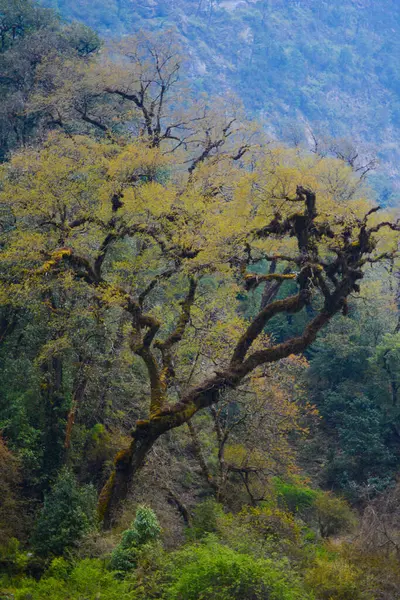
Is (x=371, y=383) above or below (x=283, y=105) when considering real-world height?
below

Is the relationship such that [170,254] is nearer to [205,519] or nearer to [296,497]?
[205,519]

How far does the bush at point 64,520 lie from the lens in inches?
502

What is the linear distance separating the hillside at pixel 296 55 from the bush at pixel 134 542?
6704cm

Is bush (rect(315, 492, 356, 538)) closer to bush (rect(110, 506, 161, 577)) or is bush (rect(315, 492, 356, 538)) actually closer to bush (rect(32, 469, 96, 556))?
bush (rect(32, 469, 96, 556))

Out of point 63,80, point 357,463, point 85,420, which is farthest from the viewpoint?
point 63,80

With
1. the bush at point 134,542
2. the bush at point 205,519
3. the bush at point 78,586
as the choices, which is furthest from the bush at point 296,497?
the bush at point 78,586

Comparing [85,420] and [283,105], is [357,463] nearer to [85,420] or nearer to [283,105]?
[85,420]

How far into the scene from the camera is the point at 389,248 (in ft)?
48.3

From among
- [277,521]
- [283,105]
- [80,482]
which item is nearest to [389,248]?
[277,521]

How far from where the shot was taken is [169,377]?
15352mm

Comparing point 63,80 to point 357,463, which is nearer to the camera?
point 357,463

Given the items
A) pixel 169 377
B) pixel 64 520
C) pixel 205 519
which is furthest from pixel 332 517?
pixel 64 520

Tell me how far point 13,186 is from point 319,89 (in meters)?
81.7

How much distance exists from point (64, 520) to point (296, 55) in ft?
298
